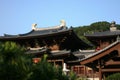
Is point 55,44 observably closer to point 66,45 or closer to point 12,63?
point 66,45

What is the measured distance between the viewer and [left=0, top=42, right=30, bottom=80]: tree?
8.99 meters

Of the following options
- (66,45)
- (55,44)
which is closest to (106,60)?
(55,44)

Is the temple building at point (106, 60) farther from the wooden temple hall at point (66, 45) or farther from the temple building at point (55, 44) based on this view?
the temple building at point (55, 44)

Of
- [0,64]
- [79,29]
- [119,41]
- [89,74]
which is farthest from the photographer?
[79,29]

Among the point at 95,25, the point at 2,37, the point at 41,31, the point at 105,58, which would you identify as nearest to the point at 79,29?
the point at 95,25

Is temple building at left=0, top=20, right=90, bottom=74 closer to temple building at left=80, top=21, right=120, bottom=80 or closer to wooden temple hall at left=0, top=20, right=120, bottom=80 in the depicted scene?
wooden temple hall at left=0, top=20, right=120, bottom=80

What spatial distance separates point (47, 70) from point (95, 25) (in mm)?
87121

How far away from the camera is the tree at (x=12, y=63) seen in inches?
354

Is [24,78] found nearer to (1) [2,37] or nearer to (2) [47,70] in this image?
(2) [47,70]

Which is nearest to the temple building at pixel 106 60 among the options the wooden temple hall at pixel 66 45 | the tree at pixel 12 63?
the wooden temple hall at pixel 66 45

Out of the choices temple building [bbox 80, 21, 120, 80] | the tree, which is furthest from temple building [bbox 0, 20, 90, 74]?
the tree

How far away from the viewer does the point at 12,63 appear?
9297mm

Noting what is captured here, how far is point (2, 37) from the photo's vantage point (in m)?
39.6

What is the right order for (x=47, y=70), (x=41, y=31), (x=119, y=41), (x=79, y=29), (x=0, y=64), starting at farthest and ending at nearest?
1. (x=79, y=29)
2. (x=41, y=31)
3. (x=119, y=41)
4. (x=47, y=70)
5. (x=0, y=64)
